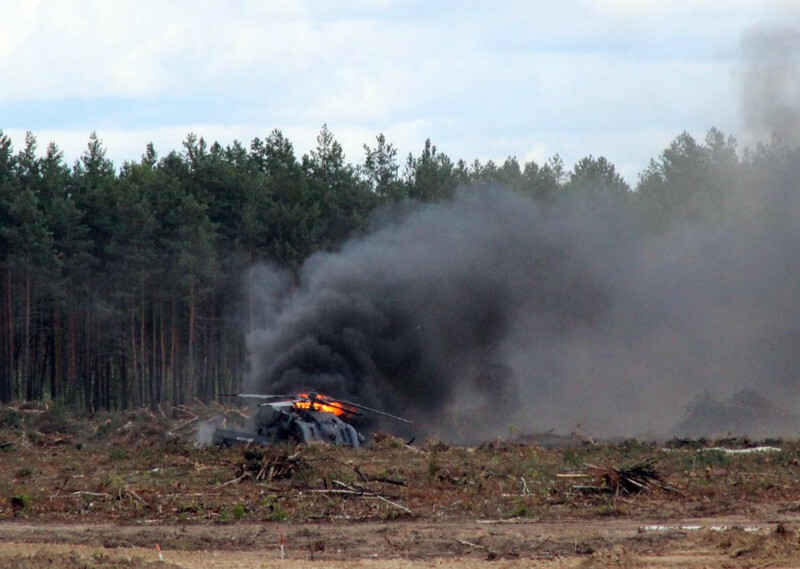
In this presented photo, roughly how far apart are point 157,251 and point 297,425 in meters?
26.1

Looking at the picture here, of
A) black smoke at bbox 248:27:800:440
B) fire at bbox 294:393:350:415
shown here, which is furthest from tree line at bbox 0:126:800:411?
fire at bbox 294:393:350:415

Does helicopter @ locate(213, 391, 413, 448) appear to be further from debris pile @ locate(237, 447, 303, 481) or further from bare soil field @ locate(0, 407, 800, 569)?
debris pile @ locate(237, 447, 303, 481)

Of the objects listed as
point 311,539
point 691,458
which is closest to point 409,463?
point 691,458

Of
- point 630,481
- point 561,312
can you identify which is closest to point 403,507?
point 630,481

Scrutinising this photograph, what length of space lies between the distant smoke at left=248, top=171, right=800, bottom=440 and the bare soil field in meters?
9.31

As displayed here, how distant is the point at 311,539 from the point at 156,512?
3774 millimetres

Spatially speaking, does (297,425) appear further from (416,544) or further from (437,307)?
(437,307)

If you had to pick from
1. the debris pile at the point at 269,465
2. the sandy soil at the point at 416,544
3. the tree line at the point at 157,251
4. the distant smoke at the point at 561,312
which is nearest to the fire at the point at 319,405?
the debris pile at the point at 269,465

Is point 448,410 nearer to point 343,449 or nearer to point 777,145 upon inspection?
point 343,449

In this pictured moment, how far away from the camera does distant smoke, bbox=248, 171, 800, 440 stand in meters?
35.3

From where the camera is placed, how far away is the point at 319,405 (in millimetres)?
26688

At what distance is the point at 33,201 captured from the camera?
46094 millimetres

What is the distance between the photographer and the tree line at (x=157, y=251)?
46.9m

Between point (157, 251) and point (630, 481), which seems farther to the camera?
point (157, 251)
